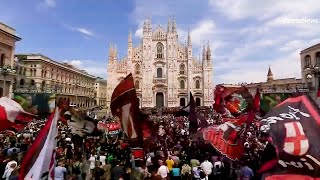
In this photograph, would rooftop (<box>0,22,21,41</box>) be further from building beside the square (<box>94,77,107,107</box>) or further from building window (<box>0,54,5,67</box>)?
building beside the square (<box>94,77,107,107</box>)

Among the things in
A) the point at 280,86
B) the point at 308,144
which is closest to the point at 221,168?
the point at 308,144

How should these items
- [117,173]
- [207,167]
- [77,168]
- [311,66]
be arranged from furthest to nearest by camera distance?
1. [311,66]
2. [77,168]
3. [207,167]
4. [117,173]

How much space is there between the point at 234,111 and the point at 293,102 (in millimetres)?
10416

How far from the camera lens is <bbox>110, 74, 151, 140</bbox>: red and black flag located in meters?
7.54

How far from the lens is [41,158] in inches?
197

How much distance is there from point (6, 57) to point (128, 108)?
2986cm

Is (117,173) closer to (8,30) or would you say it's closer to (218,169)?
(218,169)

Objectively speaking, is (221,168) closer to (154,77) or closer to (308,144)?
(308,144)

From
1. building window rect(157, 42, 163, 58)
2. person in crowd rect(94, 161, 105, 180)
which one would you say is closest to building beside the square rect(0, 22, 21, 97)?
person in crowd rect(94, 161, 105, 180)

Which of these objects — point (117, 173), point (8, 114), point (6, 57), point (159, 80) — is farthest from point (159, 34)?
point (117, 173)

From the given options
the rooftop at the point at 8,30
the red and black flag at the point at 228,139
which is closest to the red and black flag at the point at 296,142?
the red and black flag at the point at 228,139

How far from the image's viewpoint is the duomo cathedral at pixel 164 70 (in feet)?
196

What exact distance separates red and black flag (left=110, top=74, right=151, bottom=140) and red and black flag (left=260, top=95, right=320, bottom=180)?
144 inches

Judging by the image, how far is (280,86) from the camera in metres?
66.4
